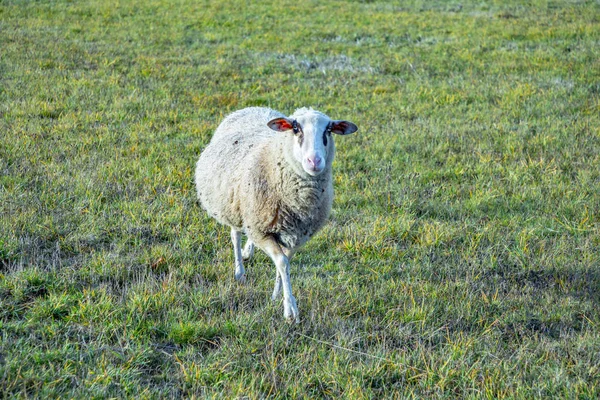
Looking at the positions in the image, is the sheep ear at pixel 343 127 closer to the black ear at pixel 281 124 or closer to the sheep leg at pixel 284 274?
the black ear at pixel 281 124

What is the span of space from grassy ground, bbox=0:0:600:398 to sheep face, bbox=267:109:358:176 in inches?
37.7

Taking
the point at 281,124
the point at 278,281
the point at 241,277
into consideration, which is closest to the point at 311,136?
the point at 281,124

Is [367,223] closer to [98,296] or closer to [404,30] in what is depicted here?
[98,296]

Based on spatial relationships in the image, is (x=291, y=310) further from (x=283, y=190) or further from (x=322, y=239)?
(x=322, y=239)

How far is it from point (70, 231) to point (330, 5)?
58.3 ft

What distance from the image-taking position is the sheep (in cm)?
437

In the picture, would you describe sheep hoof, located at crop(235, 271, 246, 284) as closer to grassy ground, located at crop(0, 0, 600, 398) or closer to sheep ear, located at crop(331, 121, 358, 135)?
grassy ground, located at crop(0, 0, 600, 398)

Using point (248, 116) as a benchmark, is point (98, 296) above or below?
below

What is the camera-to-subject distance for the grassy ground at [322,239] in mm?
3584

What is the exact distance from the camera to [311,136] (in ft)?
14.3

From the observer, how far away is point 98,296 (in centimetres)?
419

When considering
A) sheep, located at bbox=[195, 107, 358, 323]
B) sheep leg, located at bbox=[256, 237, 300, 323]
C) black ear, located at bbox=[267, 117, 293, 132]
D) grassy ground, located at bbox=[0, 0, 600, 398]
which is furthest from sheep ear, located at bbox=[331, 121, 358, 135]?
grassy ground, located at bbox=[0, 0, 600, 398]

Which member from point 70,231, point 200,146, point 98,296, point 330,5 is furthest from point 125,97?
point 330,5

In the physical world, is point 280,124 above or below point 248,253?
above
